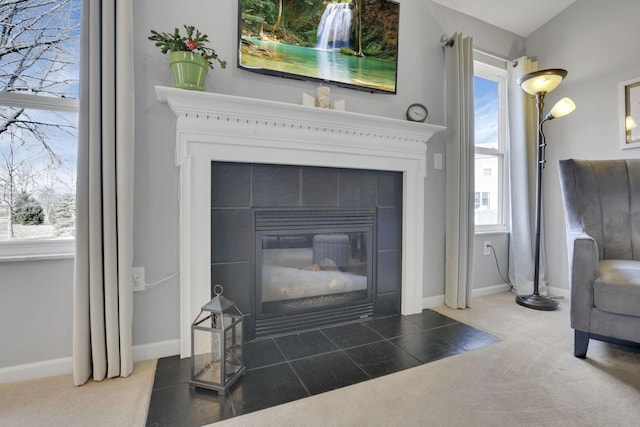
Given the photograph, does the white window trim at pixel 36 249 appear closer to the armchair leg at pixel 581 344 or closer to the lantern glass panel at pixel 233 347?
the lantern glass panel at pixel 233 347

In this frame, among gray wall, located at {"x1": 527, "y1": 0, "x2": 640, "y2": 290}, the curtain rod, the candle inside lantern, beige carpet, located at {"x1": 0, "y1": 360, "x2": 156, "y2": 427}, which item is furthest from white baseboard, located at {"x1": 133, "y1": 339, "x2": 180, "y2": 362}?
gray wall, located at {"x1": 527, "y1": 0, "x2": 640, "y2": 290}

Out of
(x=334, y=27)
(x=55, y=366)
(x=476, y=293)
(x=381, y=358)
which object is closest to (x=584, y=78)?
(x=476, y=293)

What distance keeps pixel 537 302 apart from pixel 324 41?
105 inches

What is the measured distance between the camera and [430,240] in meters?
2.53

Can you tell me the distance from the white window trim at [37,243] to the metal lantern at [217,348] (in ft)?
2.58

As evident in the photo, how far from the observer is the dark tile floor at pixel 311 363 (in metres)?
1.31

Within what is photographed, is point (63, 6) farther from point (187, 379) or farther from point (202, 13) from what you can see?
point (187, 379)

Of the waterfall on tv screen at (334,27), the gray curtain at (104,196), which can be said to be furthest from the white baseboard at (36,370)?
the waterfall on tv screen at (334,27)

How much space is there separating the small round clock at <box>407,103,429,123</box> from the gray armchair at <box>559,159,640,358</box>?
102 cm

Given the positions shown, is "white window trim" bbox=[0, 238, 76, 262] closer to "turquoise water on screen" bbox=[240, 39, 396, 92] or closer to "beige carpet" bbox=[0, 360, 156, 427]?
"beige carpet" bbox=[0, 360, 156, 427]

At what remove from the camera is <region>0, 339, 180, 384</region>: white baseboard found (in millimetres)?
1470

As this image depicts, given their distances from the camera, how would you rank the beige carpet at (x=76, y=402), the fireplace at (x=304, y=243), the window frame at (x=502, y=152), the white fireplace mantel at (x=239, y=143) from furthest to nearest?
1. the window frame at (x=502, y=152)
2. the fireplace at (x=304, y=243)
3. the white fireplace mantel at (x=239, y=143)
4. the beige carpet at (x=76, y=402)

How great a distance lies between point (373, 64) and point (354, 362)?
6.46ft

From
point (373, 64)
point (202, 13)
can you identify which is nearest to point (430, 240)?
point (373, 64)
